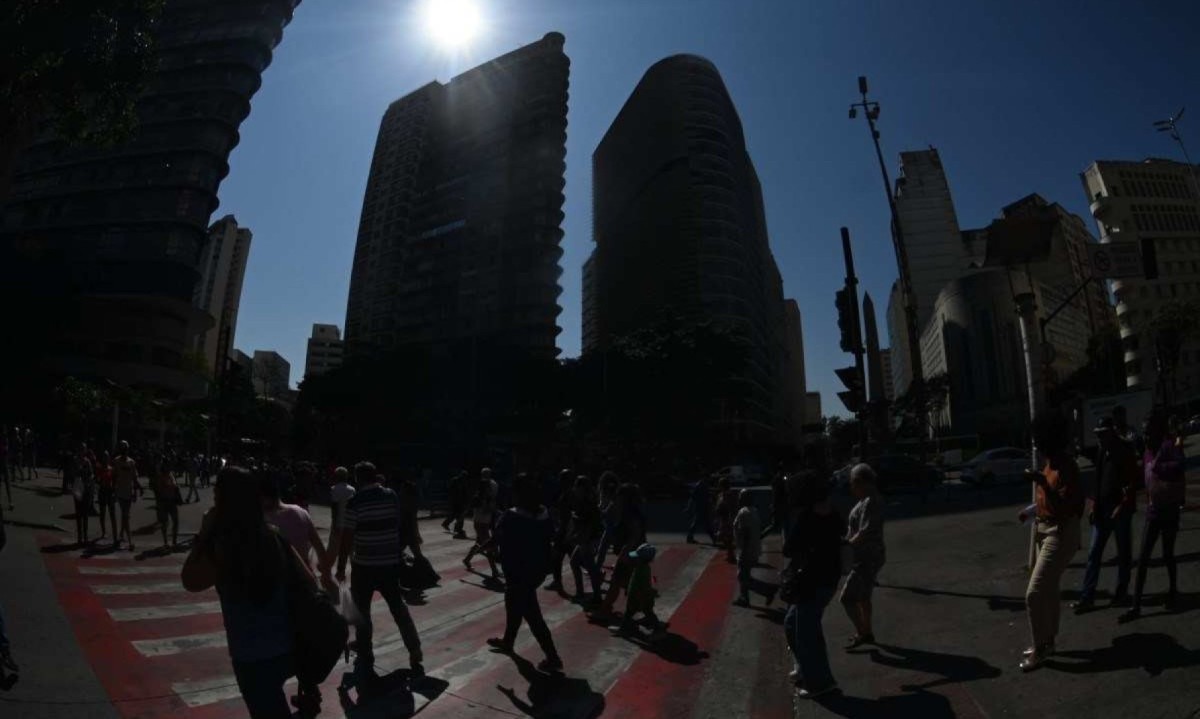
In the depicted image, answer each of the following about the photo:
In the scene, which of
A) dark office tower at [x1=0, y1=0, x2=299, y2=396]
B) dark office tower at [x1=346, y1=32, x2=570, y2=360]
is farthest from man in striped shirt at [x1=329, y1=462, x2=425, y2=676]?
dark office tower at [x1=346, y1=32, x2=570, y2=360]

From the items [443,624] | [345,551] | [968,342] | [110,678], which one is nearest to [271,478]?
[345,551]

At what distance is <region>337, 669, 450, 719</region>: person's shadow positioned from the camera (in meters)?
4.54

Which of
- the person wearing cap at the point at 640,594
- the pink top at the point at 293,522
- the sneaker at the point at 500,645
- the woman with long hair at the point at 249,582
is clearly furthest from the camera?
the person wearing cap at the point at 640,594

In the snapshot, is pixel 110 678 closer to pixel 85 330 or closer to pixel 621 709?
pixel 621 709

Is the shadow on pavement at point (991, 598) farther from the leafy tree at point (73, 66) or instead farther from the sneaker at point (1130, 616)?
the leafy tree at point (73, 66)

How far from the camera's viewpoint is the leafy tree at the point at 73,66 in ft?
32.9

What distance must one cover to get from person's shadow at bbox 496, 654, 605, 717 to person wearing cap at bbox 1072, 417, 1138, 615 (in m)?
4.07

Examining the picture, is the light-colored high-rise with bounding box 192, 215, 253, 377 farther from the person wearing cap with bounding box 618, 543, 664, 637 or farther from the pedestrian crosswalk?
the person wearing cap with bounding box 618, 543, 664, 637

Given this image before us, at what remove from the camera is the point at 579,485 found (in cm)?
917

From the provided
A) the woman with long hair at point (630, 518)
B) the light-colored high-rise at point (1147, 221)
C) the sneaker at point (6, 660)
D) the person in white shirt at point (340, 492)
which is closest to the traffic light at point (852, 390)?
the woman with long hair at point (630, 518)

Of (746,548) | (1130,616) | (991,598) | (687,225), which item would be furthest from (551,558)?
(687,225)

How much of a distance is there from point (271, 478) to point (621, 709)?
310cm

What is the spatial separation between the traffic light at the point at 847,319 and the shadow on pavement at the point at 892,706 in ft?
24.2

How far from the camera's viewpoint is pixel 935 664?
509 centimetres
